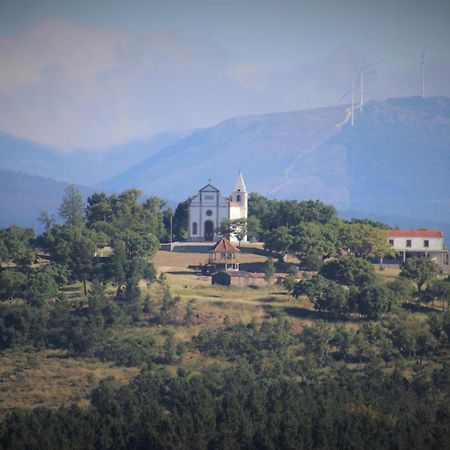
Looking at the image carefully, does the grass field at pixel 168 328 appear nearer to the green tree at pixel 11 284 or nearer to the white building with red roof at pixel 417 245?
the green tree at pixel 11 284

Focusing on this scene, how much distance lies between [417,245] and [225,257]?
17589mm

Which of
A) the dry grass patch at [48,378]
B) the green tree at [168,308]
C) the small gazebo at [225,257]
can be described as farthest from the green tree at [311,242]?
the dry grass patch at [48,378]

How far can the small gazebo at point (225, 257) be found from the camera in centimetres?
10112

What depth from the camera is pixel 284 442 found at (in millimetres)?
66188

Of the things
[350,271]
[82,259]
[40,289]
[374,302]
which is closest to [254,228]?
[350,271]

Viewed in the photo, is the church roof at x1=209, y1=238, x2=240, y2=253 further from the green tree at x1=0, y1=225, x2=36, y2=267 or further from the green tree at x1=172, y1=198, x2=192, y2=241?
the green tree at x1=172, y1=198, x2=192, y2=241

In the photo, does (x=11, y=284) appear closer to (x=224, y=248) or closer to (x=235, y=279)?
(x=235, y=279)

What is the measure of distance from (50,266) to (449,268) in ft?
110

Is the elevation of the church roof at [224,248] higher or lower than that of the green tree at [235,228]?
lower

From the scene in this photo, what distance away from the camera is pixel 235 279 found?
9669cm

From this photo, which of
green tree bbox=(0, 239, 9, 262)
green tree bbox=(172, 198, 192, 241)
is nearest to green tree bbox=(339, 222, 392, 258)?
green tree bbox=(172, 198, 192, 241)

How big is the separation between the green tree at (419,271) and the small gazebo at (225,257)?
13112mm

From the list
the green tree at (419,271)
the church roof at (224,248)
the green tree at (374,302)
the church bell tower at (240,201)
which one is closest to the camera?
the green tree at (374,302)

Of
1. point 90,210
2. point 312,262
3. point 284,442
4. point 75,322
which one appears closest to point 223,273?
point 312,262
